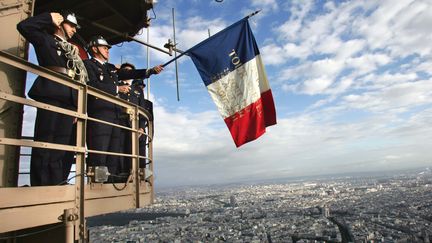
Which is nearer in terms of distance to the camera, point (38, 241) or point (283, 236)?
point (38, 241)

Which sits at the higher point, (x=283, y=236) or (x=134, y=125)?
(x=134, y=125)

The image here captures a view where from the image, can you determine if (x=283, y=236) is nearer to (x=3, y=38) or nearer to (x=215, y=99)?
(x=215, y=99)

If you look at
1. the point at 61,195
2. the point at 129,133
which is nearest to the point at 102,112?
the point at 129,133

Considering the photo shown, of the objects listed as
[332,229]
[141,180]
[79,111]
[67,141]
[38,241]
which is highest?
[79,111]

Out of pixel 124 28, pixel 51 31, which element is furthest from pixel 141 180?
pixel 124 28

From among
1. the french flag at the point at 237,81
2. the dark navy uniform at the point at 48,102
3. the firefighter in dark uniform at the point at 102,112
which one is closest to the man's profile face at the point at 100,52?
the firefighter in dark uniform at the point at 102,112
